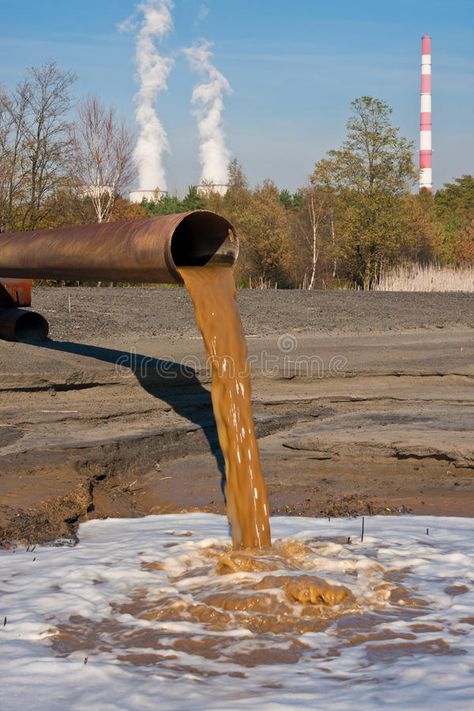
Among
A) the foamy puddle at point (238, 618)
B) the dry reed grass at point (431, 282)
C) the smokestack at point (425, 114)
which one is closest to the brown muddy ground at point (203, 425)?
the foamy puddle at point (238, 618)

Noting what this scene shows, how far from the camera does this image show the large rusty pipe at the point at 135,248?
4289 millimetres

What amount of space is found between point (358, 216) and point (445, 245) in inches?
441

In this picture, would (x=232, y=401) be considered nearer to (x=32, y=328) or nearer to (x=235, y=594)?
(x=235, y=594)

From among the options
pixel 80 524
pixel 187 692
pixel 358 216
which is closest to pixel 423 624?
pixel 187 692

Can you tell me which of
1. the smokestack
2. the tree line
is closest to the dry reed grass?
the tree line

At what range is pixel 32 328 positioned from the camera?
766cm

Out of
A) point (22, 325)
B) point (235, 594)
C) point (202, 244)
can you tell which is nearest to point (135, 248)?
point (202, 244)

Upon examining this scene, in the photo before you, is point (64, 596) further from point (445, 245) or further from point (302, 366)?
point (445, 245)

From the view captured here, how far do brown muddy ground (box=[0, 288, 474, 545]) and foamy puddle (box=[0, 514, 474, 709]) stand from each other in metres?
0.45

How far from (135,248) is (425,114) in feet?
176

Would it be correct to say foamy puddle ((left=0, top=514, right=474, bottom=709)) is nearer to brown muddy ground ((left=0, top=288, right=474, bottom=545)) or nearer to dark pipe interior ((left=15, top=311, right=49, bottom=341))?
brown muddy ground ((left=0, top=288, right=474, bottom=545))

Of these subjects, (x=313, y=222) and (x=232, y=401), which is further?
(x=313, y=222)

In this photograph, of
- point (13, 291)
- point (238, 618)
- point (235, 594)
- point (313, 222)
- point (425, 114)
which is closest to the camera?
point (238, 618)

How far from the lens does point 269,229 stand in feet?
113
